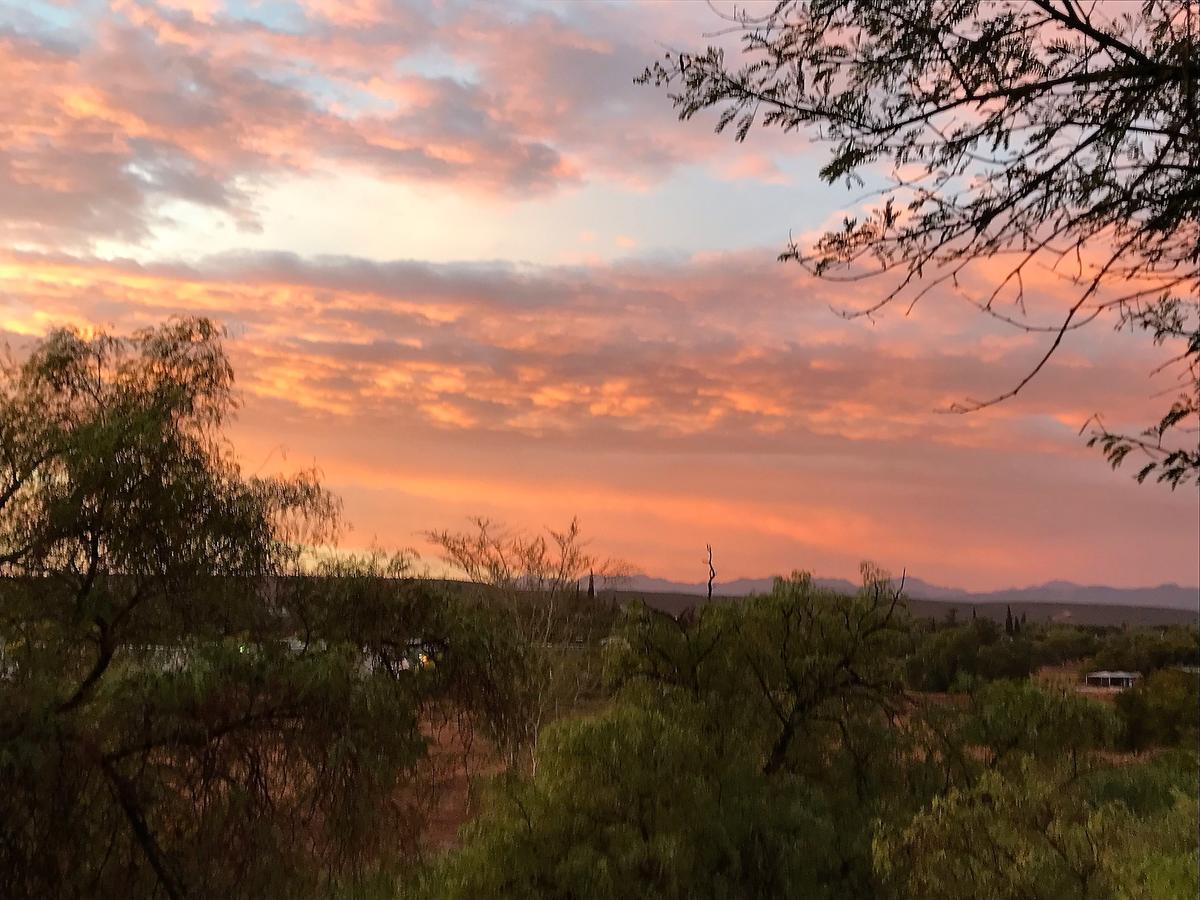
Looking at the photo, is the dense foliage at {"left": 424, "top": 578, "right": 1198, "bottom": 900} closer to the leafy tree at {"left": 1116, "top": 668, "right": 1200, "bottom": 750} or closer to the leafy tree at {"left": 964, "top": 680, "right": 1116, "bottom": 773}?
the leafy tree at {"left": 964, "top": 680, "right": 1116, "bottom": 773}

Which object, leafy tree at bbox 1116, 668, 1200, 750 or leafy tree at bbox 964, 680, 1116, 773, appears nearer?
leafy tree at bbox 964, 680, 1116, 773

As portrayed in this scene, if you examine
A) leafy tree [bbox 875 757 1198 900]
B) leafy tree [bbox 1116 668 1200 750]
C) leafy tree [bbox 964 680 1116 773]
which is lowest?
leafy tree [bbox 1116 668 1200 750]

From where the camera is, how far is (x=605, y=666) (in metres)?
17.9

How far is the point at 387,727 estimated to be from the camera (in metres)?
11.0

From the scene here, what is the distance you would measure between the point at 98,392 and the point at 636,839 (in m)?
8.97

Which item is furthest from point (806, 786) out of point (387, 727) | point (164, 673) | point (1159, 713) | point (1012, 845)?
point (1159, 713)

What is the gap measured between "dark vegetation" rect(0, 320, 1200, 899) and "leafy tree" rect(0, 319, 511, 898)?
0.10 ft

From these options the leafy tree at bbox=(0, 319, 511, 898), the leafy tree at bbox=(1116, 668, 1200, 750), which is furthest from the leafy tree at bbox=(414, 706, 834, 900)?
the leafy tree at bbox=(1116, 668, 1200, 750)

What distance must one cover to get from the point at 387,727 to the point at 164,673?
2.27 metres

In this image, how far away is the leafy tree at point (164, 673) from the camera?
10117 mm

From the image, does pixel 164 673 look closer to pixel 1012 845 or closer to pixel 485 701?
pixel 485 701

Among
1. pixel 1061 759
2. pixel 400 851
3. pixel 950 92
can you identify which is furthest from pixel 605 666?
pixel 950 92

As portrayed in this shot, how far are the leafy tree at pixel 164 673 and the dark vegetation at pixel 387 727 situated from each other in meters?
0.03

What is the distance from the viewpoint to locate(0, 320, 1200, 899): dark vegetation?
10312 mm
